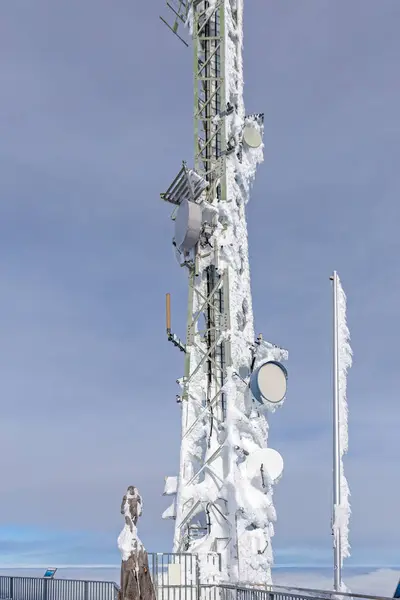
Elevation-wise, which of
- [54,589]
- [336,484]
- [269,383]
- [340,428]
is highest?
[269,383]

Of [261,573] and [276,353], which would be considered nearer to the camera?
[261,573]

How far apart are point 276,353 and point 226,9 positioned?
15573mm

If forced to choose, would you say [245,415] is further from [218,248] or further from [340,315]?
[340,315]

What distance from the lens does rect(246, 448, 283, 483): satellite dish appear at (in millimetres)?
33656

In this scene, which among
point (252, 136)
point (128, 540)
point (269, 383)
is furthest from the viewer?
point (252, 136)

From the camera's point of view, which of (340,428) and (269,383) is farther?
(269,383)

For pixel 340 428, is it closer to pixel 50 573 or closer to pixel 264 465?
pixel 264 465

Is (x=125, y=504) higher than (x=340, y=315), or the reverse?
(x=340, y=315)

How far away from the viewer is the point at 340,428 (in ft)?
65.9

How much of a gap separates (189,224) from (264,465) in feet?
33.4

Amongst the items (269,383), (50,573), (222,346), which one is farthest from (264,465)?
(50,573)

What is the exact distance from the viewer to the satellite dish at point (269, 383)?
113 feet

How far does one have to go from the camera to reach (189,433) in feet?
118

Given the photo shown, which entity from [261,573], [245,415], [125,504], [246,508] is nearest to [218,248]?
[245,415]
